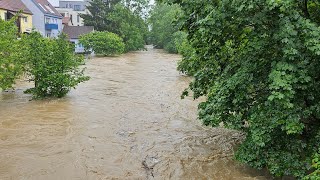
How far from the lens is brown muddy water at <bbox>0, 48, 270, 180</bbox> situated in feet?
25.5

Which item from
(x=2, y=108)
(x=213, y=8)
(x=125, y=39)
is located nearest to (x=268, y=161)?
(x=213, y=8)

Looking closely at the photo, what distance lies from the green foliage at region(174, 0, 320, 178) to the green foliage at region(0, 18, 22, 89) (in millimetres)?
8814

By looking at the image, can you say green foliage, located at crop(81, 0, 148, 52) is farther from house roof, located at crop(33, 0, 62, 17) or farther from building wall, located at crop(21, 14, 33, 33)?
building wall, located at crop(21, 14, 33, 33)

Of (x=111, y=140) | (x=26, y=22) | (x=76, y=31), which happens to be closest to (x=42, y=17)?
(x=26, y=22)

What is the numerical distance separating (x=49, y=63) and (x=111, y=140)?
23.1 ft

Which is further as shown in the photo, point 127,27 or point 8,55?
point 127,27

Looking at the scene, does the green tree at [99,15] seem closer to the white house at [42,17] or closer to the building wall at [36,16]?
the white house at [42,17]

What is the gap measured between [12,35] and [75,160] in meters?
8.15

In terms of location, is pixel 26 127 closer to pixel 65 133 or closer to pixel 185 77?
pixel 65 133

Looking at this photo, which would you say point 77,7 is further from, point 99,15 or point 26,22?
point 26,22

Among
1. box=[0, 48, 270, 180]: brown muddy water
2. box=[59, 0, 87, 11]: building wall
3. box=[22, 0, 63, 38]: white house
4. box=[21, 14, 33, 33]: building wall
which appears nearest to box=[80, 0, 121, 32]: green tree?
box=[22, 0, 63, 38]: white house

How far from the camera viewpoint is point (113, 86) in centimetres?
1995

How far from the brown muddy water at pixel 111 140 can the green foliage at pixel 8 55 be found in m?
1.20

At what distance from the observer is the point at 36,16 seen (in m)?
44.8
